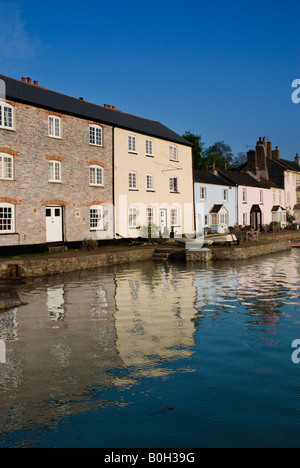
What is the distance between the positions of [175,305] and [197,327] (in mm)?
2664

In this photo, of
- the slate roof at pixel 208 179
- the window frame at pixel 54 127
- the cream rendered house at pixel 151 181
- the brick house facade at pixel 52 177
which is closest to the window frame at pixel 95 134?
the brick house facade at pixel 52 177

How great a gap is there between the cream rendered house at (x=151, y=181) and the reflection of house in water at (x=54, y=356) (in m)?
16.4

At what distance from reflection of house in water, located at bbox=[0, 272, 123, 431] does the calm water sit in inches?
0.9

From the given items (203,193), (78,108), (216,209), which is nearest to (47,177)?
(78,108)

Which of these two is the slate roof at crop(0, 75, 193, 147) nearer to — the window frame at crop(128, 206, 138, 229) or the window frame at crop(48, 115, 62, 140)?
the window frame at crop(48, 115, 62, 140)

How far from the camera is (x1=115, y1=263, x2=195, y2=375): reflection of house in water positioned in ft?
26.3

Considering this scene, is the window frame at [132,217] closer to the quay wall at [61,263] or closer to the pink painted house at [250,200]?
the quay wall at [61,263]

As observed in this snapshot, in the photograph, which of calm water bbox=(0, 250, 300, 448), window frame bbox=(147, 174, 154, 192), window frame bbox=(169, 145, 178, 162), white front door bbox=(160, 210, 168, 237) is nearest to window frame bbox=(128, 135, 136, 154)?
window frame bbox=(147, 174, 154, 192)

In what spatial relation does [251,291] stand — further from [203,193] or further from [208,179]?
[208,179]

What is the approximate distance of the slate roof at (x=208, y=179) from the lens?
39037 millimetres

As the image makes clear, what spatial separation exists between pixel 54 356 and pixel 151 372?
195 cm

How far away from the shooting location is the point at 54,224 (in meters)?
24.2
